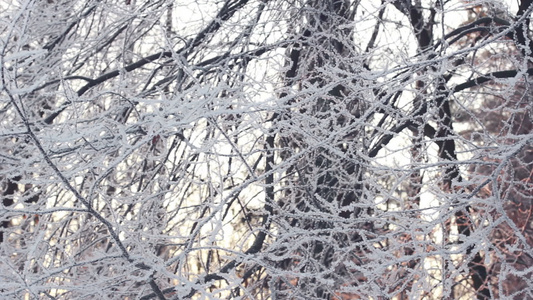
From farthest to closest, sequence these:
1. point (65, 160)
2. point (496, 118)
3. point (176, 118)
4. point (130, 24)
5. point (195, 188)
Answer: point (496, 118), point (195, 188), point (130, 24), point (65, 160), point (176, 118)

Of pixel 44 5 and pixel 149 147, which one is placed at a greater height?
pixel 44 5

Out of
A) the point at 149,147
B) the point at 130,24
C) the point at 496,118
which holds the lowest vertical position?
the point at 149,147

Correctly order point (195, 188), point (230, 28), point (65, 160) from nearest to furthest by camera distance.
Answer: point (65, 160) < point (230, 28) < point (195, 188)

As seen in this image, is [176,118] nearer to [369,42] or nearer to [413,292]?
[413,292]

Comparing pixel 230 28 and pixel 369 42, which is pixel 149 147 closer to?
pixel 230 28

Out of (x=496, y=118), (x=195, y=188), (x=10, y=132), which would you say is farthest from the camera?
(x=496, y=118)

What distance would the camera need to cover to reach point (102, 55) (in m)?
4.53

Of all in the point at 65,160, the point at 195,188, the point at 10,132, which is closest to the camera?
the point at 10,132

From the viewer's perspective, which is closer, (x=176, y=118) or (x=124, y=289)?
(x=176, y=118)

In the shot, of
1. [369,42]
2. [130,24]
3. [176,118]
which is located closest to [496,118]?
[369,42]

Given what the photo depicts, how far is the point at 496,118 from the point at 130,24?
14375mm

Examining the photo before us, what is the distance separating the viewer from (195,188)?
14.2 ft

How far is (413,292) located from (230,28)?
1.88 meters

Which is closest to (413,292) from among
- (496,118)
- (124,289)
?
(124,289)
